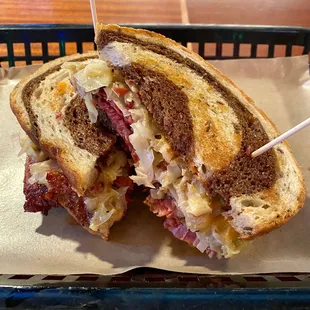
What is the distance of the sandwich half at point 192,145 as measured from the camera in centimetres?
123

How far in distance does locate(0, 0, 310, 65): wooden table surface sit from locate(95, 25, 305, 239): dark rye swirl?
3.74 feet

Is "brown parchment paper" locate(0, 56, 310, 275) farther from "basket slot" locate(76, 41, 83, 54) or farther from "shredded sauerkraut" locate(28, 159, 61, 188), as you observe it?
"basket slot" locate(76, 41, 83, 54)

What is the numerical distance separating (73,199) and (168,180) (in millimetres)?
287

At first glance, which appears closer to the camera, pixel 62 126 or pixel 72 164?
pixel 72 164

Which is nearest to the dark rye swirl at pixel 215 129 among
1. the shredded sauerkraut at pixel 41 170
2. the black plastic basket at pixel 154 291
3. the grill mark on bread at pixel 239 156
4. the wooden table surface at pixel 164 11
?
the grill mark on bread at pixel 239 156

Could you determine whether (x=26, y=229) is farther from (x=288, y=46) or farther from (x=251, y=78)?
(x=288, y=46)

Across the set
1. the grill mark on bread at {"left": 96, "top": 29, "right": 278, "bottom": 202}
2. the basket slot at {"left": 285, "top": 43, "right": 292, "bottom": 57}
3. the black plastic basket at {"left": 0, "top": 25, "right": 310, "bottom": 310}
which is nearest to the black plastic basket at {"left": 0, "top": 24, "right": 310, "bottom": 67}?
the basket slot at {"left": 285, "top": 43, "right": 292, "bottom": 57}

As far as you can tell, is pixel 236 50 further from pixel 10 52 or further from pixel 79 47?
pixel 10 52

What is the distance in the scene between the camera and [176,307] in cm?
102

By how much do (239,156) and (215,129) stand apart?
0.12 meters

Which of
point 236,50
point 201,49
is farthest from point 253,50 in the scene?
point 201,49

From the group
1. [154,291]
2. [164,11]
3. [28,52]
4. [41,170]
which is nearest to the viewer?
[154,291]

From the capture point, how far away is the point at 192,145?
129cm

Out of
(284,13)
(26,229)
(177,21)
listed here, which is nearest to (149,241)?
(26,229)
